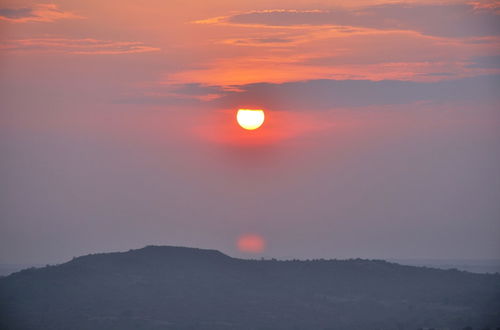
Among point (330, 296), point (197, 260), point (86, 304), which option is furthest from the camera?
point (197, 260)

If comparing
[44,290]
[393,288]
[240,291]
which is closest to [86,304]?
[44,290]

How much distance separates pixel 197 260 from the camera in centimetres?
12950

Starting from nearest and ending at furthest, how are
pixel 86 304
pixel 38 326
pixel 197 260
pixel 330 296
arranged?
1. pixel 38 326
2. pixel 86 304
3. pixel 330 296
4. pixel 197 260

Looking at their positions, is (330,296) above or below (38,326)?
above

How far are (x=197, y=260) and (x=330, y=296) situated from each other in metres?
20.2

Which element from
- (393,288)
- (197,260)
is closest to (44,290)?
(197,260)

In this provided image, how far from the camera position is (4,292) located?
114 m

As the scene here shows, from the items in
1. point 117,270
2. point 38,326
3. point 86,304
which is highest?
point 117,270

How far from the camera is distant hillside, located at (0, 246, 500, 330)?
103 m

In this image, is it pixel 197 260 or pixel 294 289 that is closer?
pixel 294 289

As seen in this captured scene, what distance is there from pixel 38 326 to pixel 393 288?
44937 millimetres

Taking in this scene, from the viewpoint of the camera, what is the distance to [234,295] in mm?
118125

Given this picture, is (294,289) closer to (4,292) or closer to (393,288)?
(393,288)

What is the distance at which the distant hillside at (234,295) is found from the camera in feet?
337
